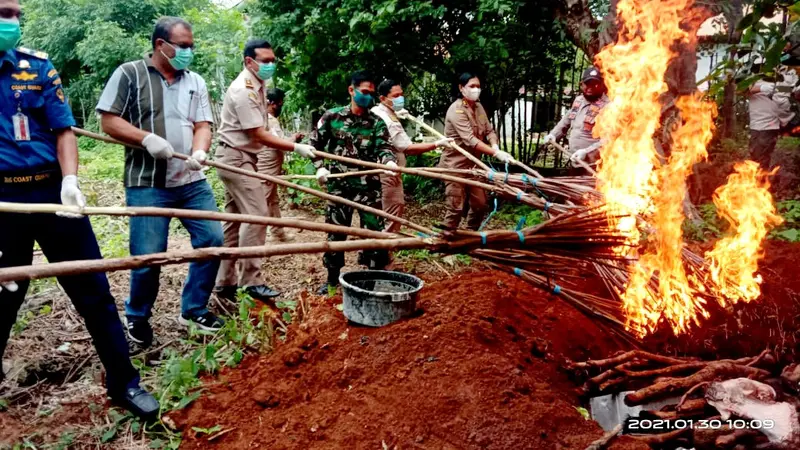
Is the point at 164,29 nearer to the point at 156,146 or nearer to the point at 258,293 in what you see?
the point at 156,146

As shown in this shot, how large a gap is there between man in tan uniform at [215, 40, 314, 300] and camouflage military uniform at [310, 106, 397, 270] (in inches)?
21.7

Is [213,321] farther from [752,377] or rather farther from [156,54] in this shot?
[752,377]

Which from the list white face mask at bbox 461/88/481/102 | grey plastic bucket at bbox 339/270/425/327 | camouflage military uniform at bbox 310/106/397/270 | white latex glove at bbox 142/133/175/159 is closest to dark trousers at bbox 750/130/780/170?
white face mask at bbox 461/88/481/102

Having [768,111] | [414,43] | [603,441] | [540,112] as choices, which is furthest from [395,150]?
[768,111]

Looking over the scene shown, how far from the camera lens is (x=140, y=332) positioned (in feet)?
13.2

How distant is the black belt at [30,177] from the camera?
2943mm

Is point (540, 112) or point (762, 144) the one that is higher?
point (540, 112)

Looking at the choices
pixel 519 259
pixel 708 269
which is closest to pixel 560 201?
pixel 708 269

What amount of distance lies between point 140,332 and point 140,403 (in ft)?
3.10

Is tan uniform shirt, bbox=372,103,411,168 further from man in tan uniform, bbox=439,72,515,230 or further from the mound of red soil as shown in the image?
the mound of red soil

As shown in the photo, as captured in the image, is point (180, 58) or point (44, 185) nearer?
point (44, 185)

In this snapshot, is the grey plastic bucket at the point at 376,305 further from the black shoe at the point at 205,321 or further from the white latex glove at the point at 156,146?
the white latex glove at the point at 156,146

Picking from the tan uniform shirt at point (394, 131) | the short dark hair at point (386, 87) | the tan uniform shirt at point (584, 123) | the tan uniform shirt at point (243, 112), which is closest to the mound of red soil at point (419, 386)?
the tan uniform shirt at point (243, 112)

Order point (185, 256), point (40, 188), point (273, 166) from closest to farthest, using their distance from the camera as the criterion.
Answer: point (185, 256) → point (40, 188) → point (273, 166)
